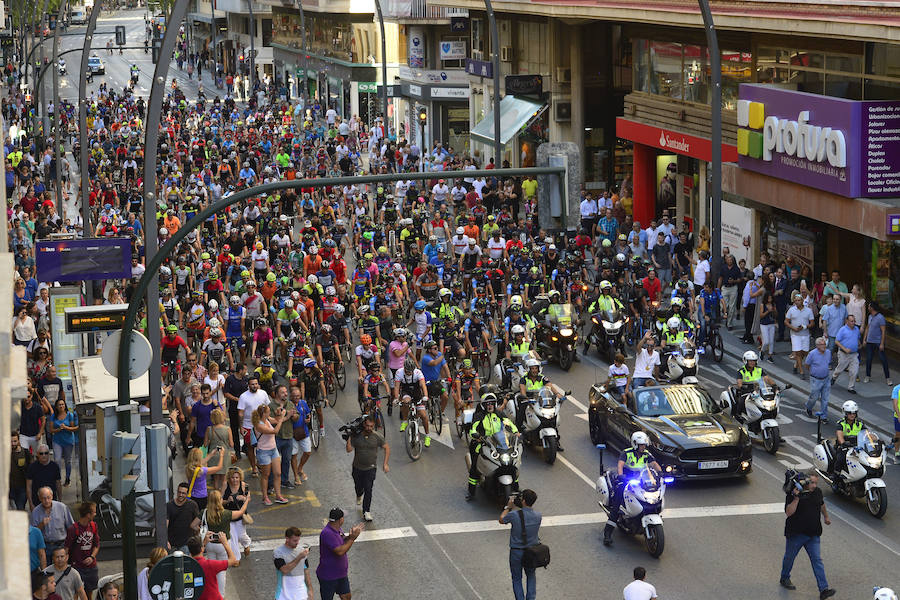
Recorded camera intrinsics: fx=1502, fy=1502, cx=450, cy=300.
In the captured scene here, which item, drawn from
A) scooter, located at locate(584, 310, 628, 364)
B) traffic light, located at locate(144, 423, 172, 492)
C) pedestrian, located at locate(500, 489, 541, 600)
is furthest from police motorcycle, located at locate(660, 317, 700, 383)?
traffic light, located at locate(144, 423, 172, 492)

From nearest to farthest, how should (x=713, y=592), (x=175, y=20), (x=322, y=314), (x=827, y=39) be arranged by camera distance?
(x=175, y=20) → (x=713, y=592) → (x=322, y=314) → (x=827, y=39)

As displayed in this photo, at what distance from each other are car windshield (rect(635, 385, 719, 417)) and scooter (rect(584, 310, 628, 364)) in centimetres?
610

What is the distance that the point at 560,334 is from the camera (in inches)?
1088

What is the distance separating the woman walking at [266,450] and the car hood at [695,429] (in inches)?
204

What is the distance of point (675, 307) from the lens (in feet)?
86.3

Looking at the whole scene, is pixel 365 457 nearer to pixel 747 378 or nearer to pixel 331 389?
pixel 747 378

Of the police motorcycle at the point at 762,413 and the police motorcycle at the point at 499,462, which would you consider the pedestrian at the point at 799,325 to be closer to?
the police motorcycle at the point at 762,413

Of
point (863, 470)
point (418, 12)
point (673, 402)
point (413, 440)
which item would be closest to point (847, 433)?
point (863, 470)

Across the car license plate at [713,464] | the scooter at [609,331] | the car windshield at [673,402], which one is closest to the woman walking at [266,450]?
the car windshield at [673,402]

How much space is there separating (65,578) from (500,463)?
23.0 ft

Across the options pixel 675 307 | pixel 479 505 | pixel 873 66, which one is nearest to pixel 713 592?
pixel 479 505

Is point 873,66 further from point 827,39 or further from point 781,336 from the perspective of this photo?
point 781,336

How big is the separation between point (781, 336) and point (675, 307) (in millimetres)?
4073

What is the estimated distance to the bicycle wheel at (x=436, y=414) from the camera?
23.7 meters
